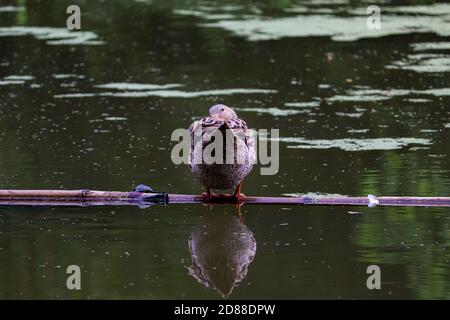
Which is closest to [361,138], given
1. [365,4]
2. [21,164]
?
[21,164]

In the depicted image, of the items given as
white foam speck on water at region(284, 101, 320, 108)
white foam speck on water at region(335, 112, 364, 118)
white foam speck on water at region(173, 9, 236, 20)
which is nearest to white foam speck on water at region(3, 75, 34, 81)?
white foam speck on water at region(284, 101, 320, 108)

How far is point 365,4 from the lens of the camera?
18953 millimetres

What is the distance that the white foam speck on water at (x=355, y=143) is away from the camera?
1045cm

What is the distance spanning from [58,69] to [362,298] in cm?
869

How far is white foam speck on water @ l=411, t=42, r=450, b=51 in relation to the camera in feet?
49.9

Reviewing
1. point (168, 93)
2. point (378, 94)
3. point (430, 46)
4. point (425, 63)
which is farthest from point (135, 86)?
point (430, 46)

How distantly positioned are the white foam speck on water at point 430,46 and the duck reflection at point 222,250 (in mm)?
7388

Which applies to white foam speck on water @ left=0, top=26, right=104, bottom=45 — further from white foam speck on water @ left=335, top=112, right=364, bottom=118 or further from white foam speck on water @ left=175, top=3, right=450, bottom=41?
white foam speck on water @ left=335, top=112, right=364, bottom=118

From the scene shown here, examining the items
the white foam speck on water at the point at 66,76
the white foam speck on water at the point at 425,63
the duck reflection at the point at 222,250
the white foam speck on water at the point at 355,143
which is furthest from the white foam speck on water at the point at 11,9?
the duck reflection at the point at 222,250

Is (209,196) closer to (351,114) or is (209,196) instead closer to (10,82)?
(351,114)

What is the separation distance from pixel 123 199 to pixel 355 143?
9.57 feet

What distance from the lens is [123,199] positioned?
8.42 meters

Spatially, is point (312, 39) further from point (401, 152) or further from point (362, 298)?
point (362, 298)

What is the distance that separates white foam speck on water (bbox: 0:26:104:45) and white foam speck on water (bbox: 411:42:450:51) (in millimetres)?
4299
